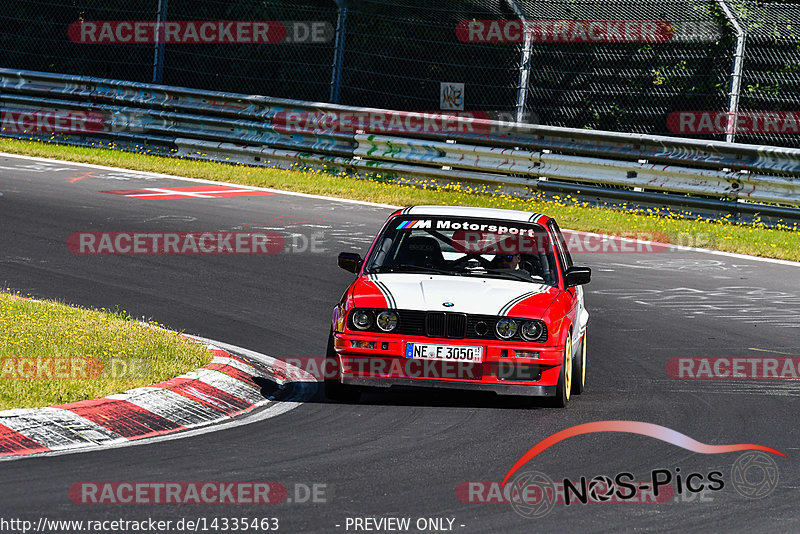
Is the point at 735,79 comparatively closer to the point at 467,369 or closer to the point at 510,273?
the point at 510,273

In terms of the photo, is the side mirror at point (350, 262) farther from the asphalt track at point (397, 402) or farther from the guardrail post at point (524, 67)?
the guardrail post at point (524, 67)

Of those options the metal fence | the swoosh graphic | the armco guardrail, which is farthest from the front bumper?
the metal fence

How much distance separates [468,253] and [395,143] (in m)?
9.99

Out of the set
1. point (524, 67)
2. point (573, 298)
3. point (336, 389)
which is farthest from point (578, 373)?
point (524, 67)

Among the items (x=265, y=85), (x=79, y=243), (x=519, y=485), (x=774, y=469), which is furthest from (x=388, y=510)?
(x=265, y=85)

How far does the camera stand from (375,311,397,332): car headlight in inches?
328

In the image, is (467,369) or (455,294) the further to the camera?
(455,294)

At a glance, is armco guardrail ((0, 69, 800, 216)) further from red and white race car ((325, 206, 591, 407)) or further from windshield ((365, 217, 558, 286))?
red and white race car ((325, 206, 591, 407))

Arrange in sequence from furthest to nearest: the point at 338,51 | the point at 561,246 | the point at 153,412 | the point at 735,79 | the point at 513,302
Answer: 1. the point at 338,51
2. the point at 735,79
3. the point at 561,246
4. the point at 513,302
5. the point at 153,412

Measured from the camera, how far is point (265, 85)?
984 inches

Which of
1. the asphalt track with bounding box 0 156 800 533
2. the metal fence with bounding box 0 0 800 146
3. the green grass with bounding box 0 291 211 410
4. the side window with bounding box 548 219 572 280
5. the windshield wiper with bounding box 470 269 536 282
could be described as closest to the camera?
the asphalt track with bounding box 0 156 800 533

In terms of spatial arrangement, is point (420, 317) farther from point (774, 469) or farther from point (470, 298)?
point (774, 469)

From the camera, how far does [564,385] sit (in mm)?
8344

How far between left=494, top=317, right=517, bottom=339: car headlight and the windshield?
760mm
